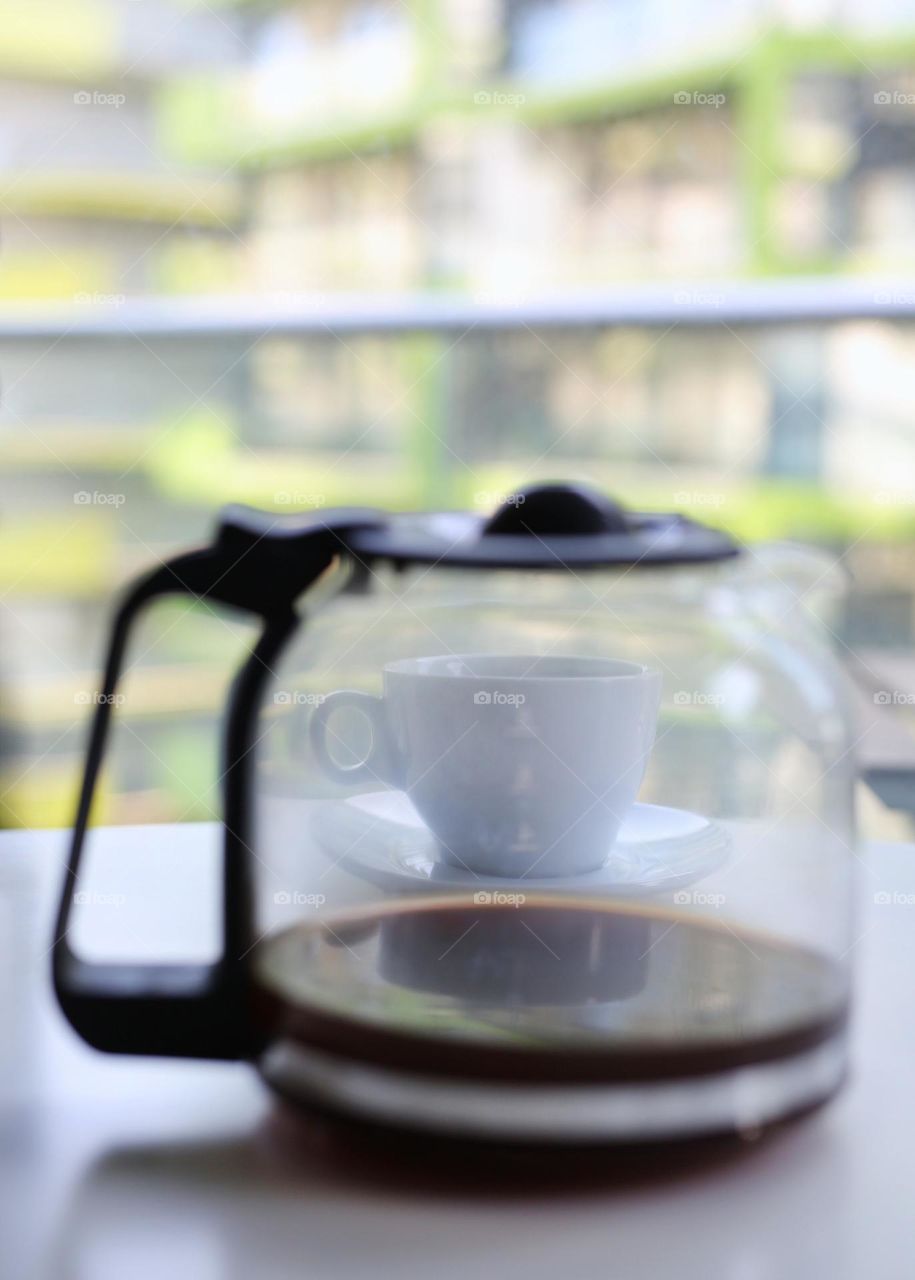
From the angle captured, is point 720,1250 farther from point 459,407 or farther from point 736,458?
point 459,407

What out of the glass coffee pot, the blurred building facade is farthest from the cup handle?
the blurred building facade

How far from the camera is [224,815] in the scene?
29cm

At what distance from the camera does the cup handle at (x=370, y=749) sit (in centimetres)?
30

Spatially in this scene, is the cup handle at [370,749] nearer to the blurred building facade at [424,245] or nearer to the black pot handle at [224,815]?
the black pot handle at [224,815]

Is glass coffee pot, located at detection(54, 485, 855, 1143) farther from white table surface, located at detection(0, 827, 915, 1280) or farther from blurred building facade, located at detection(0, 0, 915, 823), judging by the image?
blurred building facade, located at detection(0, 0, 915, 823)

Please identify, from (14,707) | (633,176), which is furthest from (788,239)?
(14,707)

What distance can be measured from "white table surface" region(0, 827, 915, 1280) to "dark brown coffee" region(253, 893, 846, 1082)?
0.02 meters

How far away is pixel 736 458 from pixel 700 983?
7.93 feet

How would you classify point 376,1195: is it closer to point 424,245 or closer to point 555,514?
point 555,514

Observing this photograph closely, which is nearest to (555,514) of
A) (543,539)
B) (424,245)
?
(543,539)

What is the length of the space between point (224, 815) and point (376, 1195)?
0.30 ft

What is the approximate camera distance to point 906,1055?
0.32 meters

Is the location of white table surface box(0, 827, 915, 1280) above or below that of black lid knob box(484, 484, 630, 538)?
below

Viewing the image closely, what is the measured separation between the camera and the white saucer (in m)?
0.28
